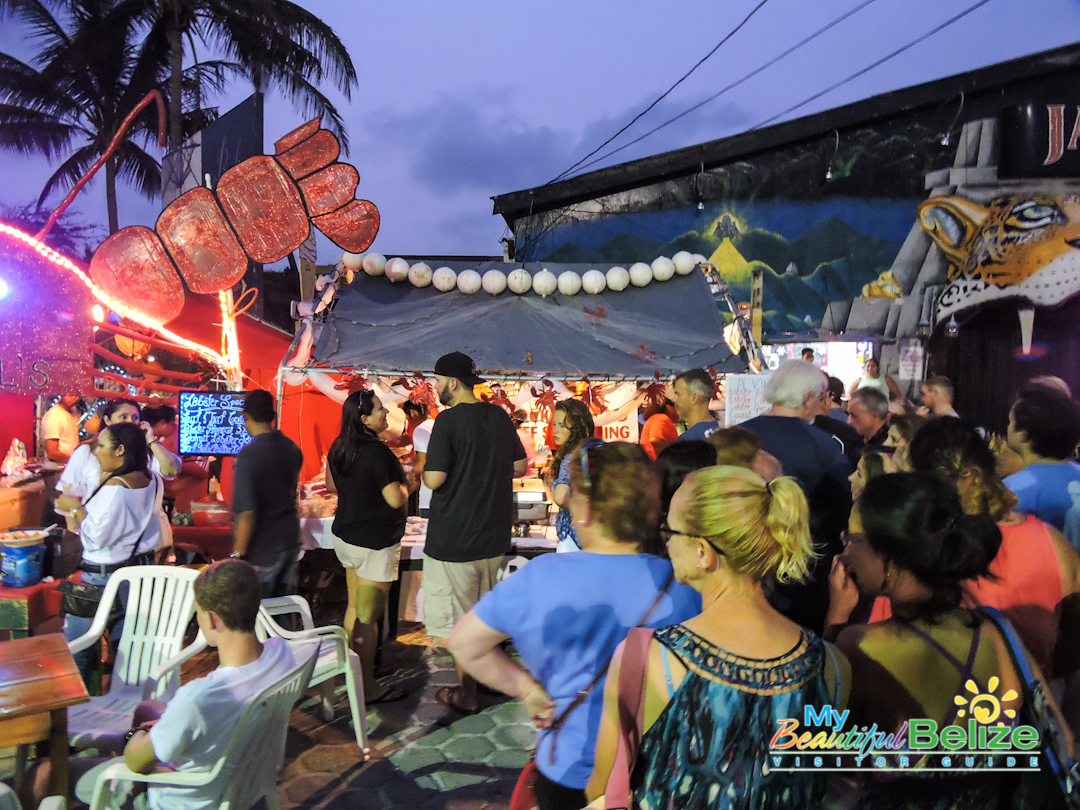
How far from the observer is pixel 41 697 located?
7.58 ft

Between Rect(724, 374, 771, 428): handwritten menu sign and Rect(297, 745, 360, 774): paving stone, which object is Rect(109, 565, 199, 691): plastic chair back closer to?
Rect(297, 745, 360, 774): paving stone

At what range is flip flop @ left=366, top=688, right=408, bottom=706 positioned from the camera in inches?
162

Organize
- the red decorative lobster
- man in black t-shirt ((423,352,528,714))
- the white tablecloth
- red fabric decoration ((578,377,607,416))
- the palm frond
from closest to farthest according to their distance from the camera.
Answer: man in black t-shirt ((423,352,528,714)) → the white tablecloth → the red decorative lobster → red fabric decoration ((578,377,607,416)) → the palm frond

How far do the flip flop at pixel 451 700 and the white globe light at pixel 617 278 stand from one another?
17.4ft

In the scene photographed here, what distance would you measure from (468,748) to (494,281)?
5.61m

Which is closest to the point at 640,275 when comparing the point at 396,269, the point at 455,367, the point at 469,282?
the point at 469,282

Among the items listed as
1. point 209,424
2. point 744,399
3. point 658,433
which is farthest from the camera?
point 658,433

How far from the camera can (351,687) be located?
137 inches

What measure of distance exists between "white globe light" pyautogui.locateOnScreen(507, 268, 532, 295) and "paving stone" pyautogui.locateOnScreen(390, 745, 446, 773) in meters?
5.54

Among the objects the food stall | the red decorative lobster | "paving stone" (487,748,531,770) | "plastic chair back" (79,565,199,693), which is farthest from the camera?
the food stall

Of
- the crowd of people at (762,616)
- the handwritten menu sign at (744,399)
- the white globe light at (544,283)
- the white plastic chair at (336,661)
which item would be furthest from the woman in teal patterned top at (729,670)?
the white globe light at (544,283)

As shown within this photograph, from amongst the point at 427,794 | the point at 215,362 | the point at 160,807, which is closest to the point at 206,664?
the point at 427,794

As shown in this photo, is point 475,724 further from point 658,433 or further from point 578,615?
point 658,433

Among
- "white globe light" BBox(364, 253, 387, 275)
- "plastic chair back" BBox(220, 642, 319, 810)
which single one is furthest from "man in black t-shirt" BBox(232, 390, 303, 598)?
"white globe light" BBox(364, 253, 387, 275)
